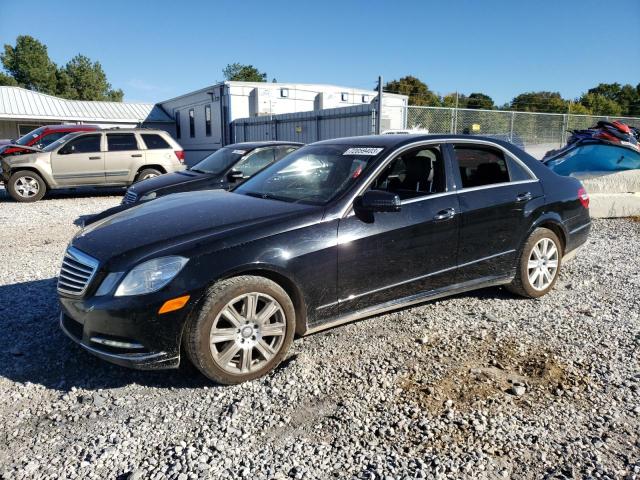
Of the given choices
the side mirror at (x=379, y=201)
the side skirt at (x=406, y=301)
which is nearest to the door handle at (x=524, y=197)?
the side skirt at (x=406, y=301)

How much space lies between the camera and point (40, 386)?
3.36 m

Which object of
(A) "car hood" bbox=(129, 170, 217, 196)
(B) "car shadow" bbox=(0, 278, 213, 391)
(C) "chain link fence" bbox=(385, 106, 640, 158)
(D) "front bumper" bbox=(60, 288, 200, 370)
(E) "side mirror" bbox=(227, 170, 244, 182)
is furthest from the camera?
(C) "chain link fence" bbox=(385, 106, 640, 158)

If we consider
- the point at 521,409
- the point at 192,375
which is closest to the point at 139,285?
the point at 192,375

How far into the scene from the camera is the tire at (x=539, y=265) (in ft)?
15.8

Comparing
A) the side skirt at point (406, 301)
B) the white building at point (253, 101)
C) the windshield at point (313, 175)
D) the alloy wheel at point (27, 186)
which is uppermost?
the white building at point (253, 101)

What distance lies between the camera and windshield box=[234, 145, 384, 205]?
3.98 m

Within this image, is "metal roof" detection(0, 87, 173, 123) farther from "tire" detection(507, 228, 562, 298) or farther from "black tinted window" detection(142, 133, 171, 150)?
"tire" detection(507, 228, 562, 298)

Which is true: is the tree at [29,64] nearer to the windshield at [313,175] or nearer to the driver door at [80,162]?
the driver door at [80,162]

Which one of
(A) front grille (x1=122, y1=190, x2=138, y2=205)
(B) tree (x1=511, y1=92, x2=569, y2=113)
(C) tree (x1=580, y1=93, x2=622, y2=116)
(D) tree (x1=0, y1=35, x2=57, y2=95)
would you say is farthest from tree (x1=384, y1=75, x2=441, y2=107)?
(A) front grille (x1=122, y1=190, x2=138, y2=205)

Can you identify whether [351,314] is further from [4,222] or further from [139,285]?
[4,222]

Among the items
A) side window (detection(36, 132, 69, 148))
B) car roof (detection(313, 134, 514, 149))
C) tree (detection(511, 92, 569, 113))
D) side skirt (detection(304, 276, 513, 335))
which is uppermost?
tree (detection(511, 92, 569, 113))

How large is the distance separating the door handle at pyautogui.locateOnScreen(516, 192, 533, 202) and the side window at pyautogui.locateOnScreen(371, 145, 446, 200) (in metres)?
0.88

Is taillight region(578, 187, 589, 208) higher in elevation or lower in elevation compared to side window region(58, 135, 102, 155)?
lower

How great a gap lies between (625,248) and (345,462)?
6.52 m
